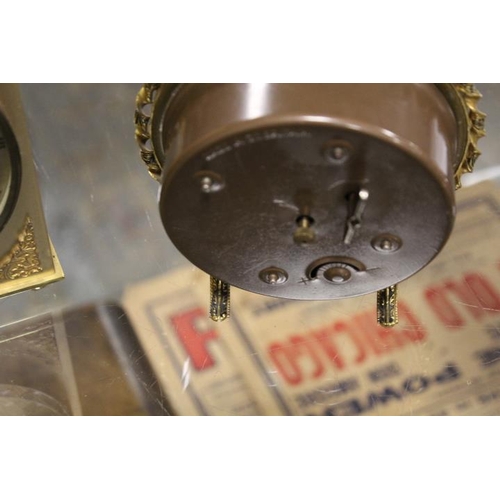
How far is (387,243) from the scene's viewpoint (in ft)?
4.51

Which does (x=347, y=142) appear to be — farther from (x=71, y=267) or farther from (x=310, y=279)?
(x=71, y=267)

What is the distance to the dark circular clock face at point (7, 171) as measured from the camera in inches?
62.4

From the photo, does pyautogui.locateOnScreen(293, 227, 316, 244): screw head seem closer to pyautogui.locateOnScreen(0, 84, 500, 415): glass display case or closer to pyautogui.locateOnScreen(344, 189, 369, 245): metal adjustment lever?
pyautogui.locateOnScreen(344, 189, 369, 245): metal adjustment lever

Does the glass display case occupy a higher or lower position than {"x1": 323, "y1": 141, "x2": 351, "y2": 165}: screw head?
higher

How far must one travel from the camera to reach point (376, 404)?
6.78ft

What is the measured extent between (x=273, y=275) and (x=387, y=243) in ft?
0.74

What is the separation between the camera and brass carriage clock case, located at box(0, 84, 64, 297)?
5.23ft

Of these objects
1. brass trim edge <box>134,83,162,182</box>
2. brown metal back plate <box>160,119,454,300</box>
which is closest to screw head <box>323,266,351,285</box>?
brown metal back plate <box>160,119,454,300</box>

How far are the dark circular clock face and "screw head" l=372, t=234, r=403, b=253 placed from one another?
0.74 metres

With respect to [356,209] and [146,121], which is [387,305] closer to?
[356,209]

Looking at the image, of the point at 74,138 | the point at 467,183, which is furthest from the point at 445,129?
the point at 74,138

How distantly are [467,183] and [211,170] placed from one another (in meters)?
0.89

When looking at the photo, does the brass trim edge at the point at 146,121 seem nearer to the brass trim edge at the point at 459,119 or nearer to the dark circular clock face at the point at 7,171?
the brass trim edge at the point at 459,119

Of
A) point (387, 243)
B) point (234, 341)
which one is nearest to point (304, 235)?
point (387, 243)
